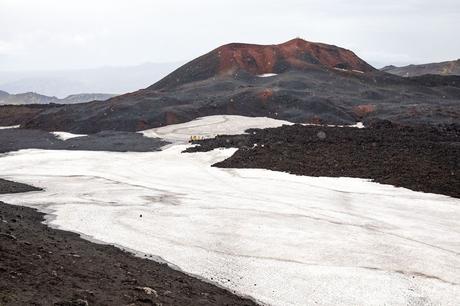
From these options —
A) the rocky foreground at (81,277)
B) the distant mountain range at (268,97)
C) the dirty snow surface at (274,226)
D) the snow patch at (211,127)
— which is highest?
the distant mountain range at (268,97)

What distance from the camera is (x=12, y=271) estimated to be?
8.23 m

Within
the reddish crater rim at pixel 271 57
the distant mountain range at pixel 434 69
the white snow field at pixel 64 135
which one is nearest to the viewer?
the white snow field at pixel 64 135

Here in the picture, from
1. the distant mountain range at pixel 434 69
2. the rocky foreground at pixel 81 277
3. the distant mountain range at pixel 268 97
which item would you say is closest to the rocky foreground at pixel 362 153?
the distant mountain range at pixel 268 97

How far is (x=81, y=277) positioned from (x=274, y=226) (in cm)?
852

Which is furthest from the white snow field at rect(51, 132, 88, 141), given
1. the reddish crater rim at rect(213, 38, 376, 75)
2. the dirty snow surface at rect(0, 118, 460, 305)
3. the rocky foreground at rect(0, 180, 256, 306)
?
the rocky foreground at rect(0, 180, 256, 306)

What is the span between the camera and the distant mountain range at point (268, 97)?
47375mm

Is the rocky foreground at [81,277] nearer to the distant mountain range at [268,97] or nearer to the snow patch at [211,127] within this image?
the snow patch at [211,127]

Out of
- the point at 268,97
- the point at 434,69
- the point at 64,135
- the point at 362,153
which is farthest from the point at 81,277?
the point at 434,69

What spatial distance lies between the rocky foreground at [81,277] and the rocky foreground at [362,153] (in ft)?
48.4

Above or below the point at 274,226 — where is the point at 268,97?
above

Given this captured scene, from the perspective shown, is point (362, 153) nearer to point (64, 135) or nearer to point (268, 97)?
point (268, 97)

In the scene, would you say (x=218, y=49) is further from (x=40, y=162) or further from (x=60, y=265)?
(x=60, y=265)

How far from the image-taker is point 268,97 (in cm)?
5084

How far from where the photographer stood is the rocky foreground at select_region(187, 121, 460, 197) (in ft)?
78.6
